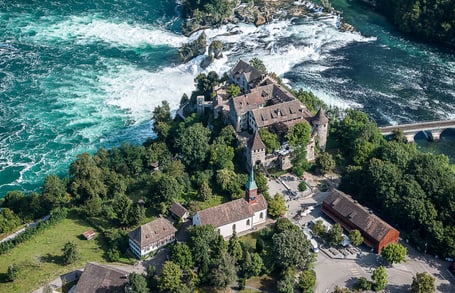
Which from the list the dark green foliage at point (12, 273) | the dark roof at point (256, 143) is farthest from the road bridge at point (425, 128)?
the dark green foliage at point (12, 273)

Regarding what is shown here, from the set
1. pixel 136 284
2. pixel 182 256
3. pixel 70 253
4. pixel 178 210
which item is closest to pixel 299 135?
pixel 178 210

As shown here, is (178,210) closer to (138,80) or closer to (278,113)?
(278,113)

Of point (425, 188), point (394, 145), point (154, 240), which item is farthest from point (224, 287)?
point (394, 145)

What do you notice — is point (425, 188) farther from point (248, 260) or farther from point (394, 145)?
point (248, 260)

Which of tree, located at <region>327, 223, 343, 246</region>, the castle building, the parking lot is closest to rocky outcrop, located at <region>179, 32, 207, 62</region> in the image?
the castle building

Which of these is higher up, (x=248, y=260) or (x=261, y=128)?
(x=261, y=128)

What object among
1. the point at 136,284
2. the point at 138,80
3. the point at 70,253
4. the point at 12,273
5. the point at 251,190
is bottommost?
the point at 12,273
